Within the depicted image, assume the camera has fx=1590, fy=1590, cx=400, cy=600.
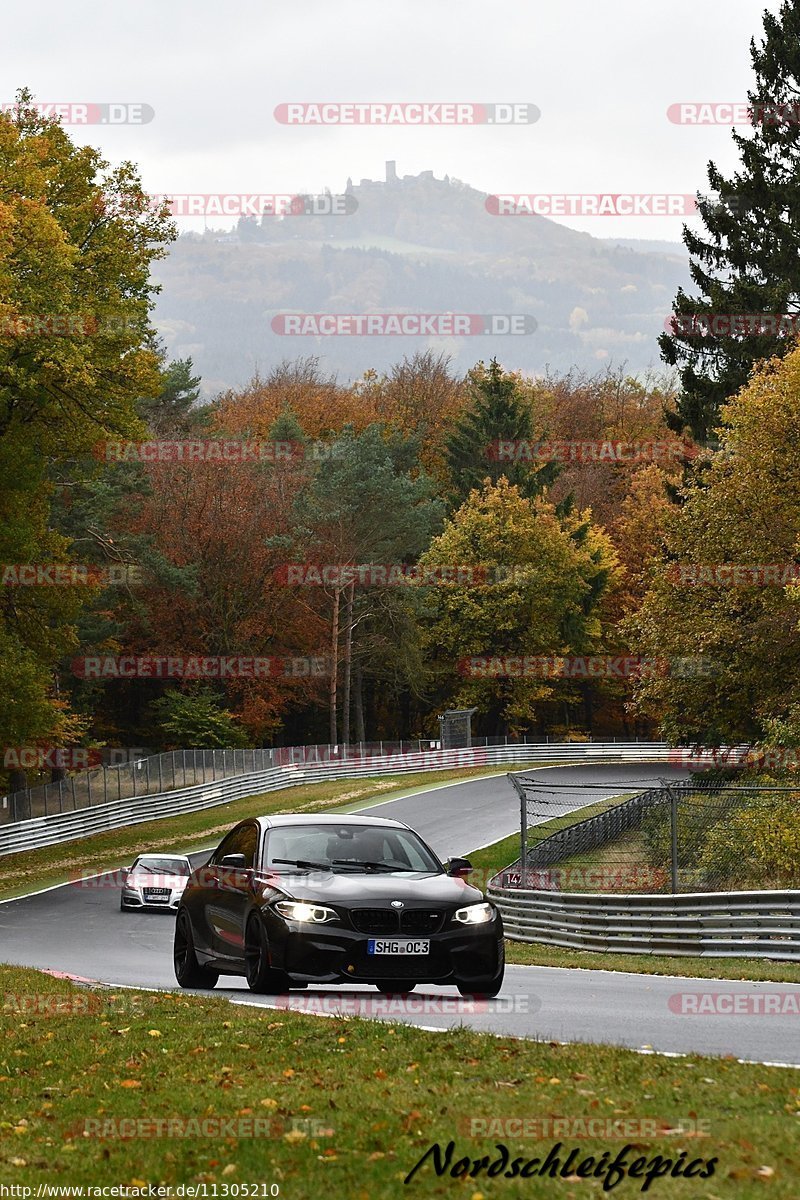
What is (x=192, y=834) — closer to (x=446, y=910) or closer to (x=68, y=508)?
(x=68, y=508)

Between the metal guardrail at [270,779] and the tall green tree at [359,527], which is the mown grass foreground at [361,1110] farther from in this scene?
the tall green tree at [359,527]

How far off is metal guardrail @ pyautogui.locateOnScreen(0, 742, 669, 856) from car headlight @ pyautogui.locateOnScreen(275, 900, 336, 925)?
34.5 meters

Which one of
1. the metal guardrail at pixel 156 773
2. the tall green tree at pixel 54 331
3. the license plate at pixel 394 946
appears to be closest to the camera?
the license plate at pixel 394 946

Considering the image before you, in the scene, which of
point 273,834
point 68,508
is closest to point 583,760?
point 68,508

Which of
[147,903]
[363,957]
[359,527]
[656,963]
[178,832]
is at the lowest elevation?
[178,832]

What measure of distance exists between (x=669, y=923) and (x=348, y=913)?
9426 mm

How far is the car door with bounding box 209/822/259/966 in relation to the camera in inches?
543

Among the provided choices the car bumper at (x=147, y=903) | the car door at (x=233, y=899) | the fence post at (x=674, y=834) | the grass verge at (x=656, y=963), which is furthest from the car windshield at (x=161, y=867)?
the car door at (x=233, y=899)

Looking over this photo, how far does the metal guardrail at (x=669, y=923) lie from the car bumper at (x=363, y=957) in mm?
6709

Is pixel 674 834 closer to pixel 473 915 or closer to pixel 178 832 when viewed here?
pixel 473 915

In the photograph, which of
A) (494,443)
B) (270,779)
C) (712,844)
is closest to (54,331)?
(712,844)

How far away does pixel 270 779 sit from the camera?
2426 inches

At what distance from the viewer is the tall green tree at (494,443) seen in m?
87.2

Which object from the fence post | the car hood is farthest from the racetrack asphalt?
the fence post
